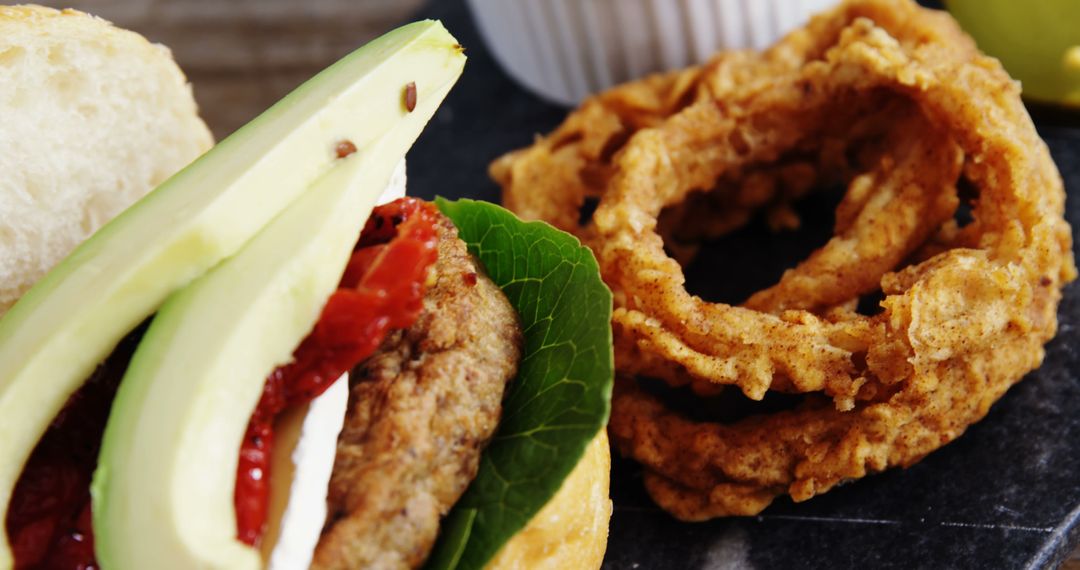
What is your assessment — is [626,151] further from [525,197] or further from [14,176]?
[14,176]

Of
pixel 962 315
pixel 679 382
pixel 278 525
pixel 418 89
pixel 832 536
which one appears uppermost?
pixel 418 89

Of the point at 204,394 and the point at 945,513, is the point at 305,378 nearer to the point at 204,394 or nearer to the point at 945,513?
the point at 204,394

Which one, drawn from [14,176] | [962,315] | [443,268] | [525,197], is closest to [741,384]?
[962,315]

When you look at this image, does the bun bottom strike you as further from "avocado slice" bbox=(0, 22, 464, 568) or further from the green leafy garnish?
"avocado slice" bbox=(0, 22, 464, 568)

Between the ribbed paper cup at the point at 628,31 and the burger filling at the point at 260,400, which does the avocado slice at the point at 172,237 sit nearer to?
the burger filling at the point at 260,400

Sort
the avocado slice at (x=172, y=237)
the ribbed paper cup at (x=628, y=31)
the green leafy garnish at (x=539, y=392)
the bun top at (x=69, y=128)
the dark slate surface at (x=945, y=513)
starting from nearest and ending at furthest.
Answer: the avocado slice at (x=172, y=237), the green leafy garnish at (x=539, y=392), the dark slate surface at (x=945, y=513), the bun top at (x=69, y=128), the ribbed paper cup at (x=628, y=31)

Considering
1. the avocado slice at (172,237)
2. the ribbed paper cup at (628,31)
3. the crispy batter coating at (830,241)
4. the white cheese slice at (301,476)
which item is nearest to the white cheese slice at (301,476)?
the white cheese slice at (301,476)
